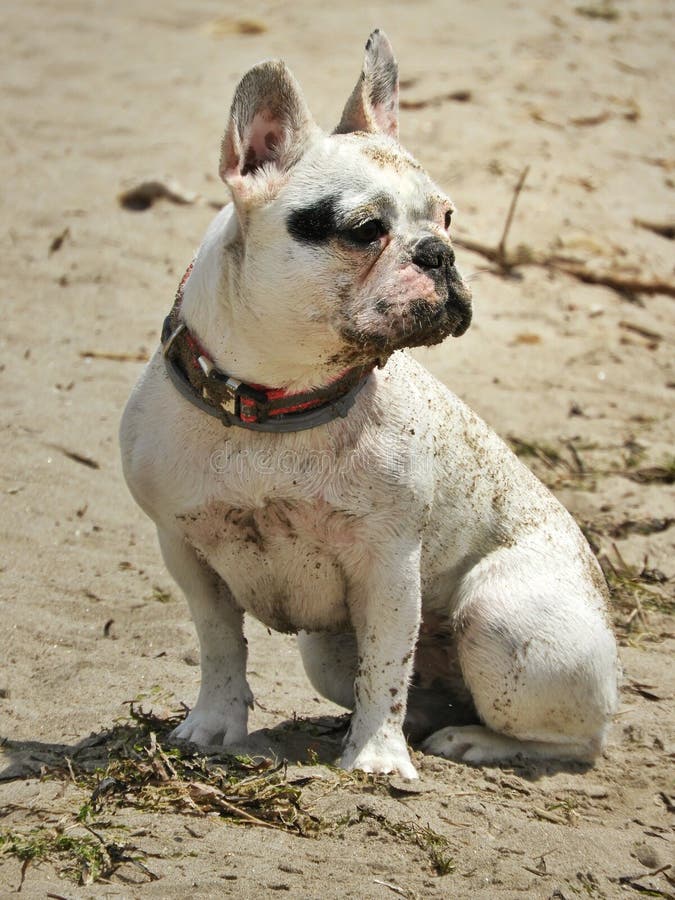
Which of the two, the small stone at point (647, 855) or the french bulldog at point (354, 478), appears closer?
the french bulldog at point (354, 478)

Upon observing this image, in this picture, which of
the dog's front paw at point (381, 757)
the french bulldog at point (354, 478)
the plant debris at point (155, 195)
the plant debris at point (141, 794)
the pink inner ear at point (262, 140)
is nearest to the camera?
the plant debris at point (141, 794)

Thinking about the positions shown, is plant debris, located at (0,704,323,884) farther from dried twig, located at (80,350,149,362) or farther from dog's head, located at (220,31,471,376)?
dried twig, located at (80,350,149,362)

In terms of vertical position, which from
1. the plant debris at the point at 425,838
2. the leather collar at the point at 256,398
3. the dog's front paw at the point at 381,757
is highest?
the leather collar at the point at 256,398

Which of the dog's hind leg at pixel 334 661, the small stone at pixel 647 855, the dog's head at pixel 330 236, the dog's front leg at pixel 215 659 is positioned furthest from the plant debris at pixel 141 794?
the dog's head at pixel 330 236

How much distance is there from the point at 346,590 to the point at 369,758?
596 mm

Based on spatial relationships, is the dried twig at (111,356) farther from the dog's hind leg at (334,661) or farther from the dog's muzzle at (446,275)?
the dog's muzzle at (446,275)

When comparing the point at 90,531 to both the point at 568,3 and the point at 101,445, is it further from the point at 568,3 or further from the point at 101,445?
the point at 568,3

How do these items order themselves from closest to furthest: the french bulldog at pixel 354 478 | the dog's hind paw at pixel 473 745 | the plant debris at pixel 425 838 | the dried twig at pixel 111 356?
the plant debris at pixel 425 838 → the french bulldog at pixel 354 478 → the dog's hind paw at pixel 473 745 → the dried twig at pixel 111 356

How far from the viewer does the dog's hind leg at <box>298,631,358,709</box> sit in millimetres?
5312

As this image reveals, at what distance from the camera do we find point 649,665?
6.02 m

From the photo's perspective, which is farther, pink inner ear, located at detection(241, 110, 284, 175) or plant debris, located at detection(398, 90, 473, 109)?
plant debris, located at detection(398, 90, 473, 109)

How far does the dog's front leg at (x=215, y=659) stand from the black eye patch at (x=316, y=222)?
1.33 meters

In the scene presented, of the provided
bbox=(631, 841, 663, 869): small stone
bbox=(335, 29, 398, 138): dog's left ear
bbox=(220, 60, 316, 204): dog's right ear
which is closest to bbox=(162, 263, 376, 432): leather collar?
bbox=(220, 60, 316, 204): dog's right ear

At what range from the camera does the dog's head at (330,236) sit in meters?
4.00
